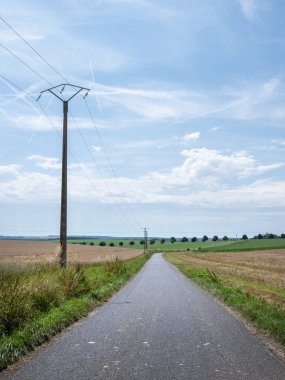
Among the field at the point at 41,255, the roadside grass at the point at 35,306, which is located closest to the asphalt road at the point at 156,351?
the roadside grass at the point at 35,306

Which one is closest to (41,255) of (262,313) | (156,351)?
(262,313)

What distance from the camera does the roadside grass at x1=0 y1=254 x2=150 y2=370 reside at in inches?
391

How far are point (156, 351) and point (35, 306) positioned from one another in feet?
17.8

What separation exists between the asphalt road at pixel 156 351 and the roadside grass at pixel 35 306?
17.6 inches

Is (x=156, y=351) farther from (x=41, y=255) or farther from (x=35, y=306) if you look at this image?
(x=41, y=255)

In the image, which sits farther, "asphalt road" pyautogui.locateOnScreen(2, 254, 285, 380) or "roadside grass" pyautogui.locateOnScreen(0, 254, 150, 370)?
"roadside grass" pyautogui.locateOnScreen(0, 254, 150, 370)

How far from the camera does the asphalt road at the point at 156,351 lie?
784 centimetres

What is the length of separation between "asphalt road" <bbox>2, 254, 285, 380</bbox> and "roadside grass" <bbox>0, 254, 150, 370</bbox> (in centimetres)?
45

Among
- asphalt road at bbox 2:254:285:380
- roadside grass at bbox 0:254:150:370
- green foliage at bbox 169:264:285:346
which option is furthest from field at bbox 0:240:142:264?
green foliage at bbox 169:264:285:346

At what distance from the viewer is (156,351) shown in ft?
31.5

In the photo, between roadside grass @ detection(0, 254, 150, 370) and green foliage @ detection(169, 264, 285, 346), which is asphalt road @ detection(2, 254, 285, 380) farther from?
green foliage @ detection(169, 264, 285, 346)

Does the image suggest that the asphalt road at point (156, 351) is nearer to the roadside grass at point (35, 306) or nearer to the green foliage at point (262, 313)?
the roadside grass at point (35, 306)

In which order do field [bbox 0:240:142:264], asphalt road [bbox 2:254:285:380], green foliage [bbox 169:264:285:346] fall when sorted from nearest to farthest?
asphalt road [bbox 2:254:285:380] < green foliage [bbox 169:264:285:346] < field [bbox 0:240:142:264]

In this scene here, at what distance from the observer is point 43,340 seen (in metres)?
10.7
